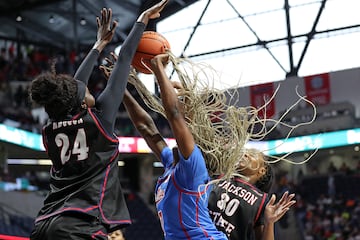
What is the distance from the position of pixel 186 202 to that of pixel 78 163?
1.88 feet

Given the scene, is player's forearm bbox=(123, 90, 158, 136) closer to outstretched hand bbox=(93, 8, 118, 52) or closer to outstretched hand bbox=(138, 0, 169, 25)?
outstretched hand bbox=(93, 8, 118, 52)

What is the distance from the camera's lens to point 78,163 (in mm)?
2826

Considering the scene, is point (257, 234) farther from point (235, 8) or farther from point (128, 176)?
point (128, 176)

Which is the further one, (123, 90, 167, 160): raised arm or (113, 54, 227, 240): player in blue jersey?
(123, 90, 167, 160): raised arm

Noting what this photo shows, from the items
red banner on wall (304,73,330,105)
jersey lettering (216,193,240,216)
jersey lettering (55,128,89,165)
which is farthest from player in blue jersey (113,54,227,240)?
red banner on wall (304,73,330,105)

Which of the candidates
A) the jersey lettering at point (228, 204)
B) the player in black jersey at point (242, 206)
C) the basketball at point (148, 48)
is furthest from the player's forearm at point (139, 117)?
the jersey lettering at point (228, 204)

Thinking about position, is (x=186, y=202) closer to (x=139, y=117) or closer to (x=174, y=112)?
(x=174, y=112)

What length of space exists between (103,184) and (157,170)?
65.2 feet

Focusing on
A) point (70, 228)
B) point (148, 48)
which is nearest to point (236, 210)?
point (148, 48)

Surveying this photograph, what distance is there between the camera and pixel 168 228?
318 cm

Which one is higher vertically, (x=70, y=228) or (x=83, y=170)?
(x=83, y=170)

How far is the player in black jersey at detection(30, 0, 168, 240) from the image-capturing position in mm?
2785

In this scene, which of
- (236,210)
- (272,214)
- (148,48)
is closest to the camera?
(148,48)

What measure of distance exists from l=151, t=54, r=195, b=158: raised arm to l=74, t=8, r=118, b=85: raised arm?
1.09 ft
